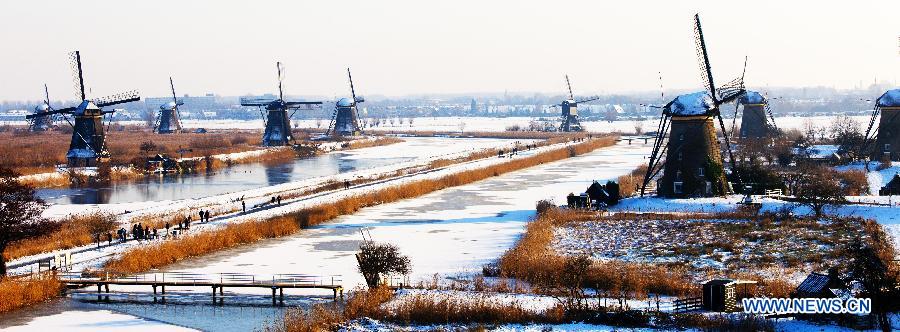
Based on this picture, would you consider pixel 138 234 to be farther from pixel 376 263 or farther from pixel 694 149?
pixel 694 149

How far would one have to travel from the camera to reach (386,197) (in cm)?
4428

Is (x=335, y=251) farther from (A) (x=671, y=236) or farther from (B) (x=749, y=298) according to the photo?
(B) (x=749, y=298)

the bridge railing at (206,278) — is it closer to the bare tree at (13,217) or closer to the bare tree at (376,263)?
the bare tree at (376,263)

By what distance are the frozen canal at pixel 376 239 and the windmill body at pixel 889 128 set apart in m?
15.5

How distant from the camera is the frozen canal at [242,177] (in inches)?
1812

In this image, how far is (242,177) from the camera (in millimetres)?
56812

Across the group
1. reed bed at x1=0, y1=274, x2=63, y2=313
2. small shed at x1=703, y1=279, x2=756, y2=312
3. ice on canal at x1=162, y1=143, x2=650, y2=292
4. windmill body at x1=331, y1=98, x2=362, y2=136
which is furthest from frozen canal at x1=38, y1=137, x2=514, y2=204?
small shed at x1=703, y1=279, x2=756, y2=312

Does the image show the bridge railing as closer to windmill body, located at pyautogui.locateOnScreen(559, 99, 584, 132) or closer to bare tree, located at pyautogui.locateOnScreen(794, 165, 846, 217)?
bare tree, located at pyautogui.locateOnScreen(794, 165, 846, 217)

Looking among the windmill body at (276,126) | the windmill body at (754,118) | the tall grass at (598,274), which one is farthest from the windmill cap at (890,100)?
the windmill body at (276,126)

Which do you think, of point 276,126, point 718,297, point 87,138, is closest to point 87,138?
point 87,138

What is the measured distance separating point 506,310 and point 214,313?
6.23 meters

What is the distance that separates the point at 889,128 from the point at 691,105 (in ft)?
66.3

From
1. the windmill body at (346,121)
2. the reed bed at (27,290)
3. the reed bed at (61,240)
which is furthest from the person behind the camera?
the windmill body at (346,121)

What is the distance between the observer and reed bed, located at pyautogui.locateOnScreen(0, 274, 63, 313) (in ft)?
72.9
